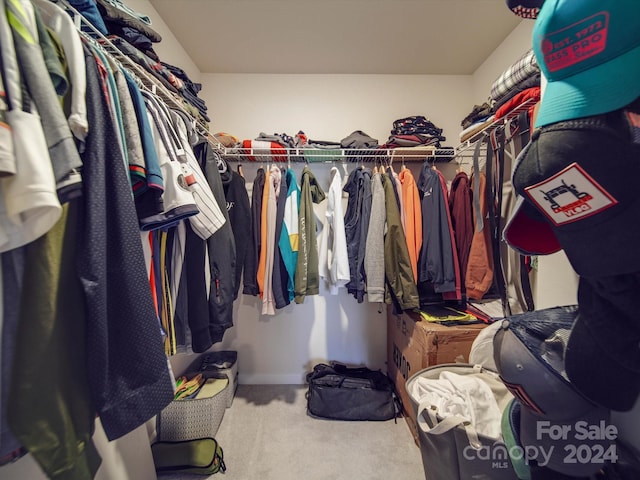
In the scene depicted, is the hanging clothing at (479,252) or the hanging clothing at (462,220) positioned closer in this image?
the hanging clothing at (479,252)

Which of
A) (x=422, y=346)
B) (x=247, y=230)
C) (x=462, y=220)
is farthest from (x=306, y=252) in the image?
(x=462, y=220)

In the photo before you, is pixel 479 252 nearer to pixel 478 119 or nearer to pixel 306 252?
pixel 478 119

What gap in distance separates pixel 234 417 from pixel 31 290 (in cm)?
151

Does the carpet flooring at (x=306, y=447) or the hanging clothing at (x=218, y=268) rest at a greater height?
the hanging clothing at (x=218, y=268)

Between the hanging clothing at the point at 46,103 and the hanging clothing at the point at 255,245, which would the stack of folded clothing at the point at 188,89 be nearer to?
the hanging clothing at the point at 255,245

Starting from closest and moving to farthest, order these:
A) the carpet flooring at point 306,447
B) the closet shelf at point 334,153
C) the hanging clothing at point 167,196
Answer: the hanging clothing at point 167,196
the carpet flooring at point 306,447
the closet shelf at point 334,153

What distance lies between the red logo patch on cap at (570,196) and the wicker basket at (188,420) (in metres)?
1.69

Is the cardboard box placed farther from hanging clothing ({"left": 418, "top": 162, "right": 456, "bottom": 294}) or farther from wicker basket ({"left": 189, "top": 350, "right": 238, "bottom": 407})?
wicker basket ({"left": 189, "top": 350, "right": 238, "bottom": 407})

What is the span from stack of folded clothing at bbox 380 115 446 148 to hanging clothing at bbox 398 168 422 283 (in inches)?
12.5

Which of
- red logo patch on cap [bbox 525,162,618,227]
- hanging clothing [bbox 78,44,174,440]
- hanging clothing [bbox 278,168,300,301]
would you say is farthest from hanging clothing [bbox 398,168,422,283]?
hanging clothing [bbox 78,44,174,440]

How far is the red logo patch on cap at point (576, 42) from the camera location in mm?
285

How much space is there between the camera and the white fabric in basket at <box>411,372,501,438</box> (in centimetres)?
82

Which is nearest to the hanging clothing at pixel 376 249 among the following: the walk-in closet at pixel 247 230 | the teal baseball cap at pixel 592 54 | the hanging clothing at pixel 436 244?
the walk-in closet at pixel 247 230

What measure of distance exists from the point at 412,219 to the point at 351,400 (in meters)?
1.20
